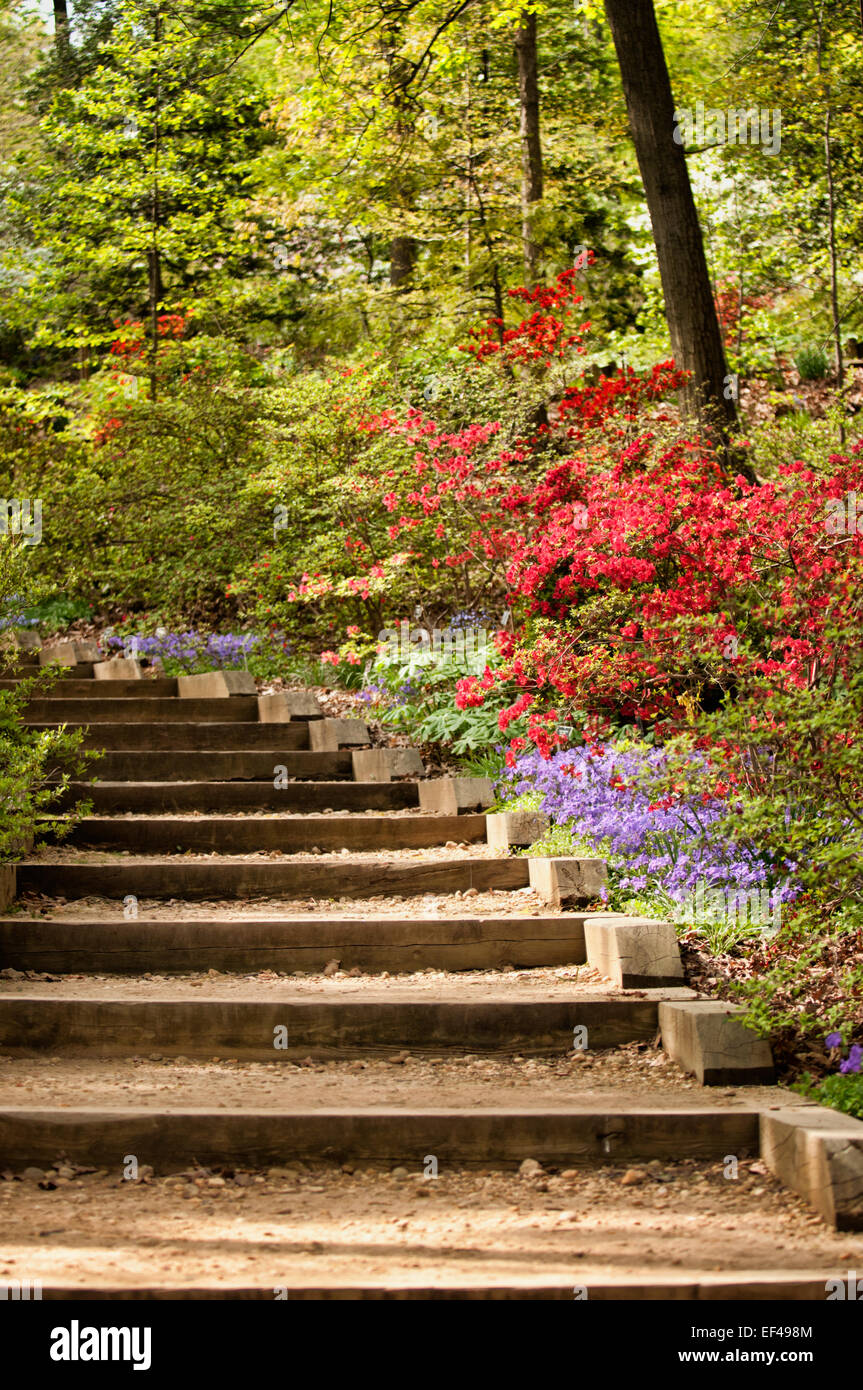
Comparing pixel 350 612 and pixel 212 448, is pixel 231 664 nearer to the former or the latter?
pixel 350 612

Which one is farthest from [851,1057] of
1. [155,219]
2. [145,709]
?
[155,219]

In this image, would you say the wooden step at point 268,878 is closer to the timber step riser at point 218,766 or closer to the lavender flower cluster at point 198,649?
the timber step riser at point 218,766

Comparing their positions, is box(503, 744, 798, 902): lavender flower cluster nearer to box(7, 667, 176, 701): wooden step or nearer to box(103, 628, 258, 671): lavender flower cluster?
box(7, 667, 176, 701): wooden step

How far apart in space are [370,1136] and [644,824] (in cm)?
211

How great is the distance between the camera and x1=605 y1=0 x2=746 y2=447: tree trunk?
28.4ft

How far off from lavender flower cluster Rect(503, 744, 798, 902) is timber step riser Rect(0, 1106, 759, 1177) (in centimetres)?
128

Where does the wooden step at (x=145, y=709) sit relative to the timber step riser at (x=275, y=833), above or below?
above

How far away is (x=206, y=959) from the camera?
4.80 meters

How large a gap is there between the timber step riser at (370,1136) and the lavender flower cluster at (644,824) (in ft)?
4.21

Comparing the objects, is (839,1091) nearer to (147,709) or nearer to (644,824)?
(644,824)

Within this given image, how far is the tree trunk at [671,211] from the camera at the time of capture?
28.4 feet

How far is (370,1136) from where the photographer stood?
3.55 meters

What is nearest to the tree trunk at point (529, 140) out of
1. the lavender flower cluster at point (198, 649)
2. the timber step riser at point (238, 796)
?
the lavender flower cluster at point (198, 649)
